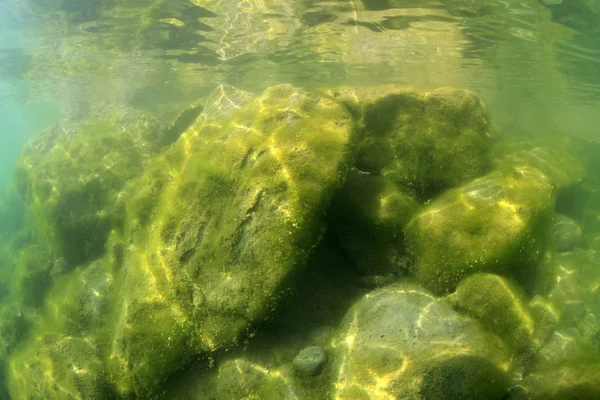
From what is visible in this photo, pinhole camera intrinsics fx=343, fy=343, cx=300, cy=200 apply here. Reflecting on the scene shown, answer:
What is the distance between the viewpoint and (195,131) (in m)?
6.79

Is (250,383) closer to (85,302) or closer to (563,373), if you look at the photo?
(563,373)

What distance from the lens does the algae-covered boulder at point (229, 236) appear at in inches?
160

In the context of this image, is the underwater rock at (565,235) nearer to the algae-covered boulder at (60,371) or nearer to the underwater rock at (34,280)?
the algae-covered boulder at (60,371)

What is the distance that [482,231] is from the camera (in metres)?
4.45

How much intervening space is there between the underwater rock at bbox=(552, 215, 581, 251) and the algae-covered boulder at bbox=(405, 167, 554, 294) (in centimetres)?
402

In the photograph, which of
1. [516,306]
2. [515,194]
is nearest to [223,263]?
[516,306]

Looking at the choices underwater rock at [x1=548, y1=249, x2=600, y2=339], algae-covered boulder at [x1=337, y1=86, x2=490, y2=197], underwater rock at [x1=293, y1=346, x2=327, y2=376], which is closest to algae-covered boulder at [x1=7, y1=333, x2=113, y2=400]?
underwater rock at [x1=293, y1=346, x2=327, y2=376]

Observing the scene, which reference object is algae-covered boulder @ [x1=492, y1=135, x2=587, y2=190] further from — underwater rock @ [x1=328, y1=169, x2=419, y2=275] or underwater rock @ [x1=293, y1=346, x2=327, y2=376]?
underwater rock @ [x1=293, y1=346, x2=327, y2=376]

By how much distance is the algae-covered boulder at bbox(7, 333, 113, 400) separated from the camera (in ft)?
16.3

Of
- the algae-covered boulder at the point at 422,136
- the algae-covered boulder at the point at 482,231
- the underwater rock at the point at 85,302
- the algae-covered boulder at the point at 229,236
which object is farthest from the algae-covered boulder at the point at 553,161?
the underwater rock at the point at 85,302

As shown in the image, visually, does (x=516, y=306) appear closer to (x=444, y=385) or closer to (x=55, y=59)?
(x=444, y=385)

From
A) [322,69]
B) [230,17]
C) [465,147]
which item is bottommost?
[322,69]

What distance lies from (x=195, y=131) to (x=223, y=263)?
133 inches

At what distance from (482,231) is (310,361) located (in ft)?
8.91
